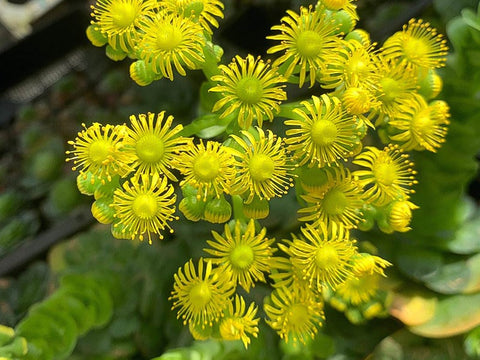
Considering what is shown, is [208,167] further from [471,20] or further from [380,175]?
[471,20]

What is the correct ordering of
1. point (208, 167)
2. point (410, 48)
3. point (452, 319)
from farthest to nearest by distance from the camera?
point (452, 319) → point (410, 48) → point (208, 167)

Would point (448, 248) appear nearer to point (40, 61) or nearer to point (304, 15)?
point (304, 15)

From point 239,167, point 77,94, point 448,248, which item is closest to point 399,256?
point 448,248

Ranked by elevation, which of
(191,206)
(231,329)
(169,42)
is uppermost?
(169,42)

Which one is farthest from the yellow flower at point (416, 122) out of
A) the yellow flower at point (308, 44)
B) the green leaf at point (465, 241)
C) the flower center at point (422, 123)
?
the green leaf at point (465, 241)

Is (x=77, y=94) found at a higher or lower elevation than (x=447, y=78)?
lower

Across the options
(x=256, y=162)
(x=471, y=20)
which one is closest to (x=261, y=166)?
(x=256, y=162)

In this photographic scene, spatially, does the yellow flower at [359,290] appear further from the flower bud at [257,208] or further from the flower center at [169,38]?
the flower center at [169,38]

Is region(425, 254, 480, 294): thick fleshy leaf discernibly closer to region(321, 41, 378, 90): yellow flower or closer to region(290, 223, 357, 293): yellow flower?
region(290, 223, 357, 293): yellow flower
